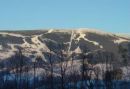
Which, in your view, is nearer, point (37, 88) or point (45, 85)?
point (45, 85)

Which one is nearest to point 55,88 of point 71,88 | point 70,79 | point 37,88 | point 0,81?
point 71,88

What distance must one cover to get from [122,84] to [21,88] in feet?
145

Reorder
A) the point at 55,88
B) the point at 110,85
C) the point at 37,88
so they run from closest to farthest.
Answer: the point at 110,85, the point at 55,88, the point at 37,88

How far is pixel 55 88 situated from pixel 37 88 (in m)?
27.5

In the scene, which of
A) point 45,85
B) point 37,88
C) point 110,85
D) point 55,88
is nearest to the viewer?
point 110,85

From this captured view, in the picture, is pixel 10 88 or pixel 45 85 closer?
pixel 10 88

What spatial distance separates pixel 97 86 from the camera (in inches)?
6250

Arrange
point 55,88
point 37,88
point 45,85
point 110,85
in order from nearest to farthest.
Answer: point 110,85 → point 55,88 → point 45,85 → point 37,88

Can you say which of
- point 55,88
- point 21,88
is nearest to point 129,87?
point 55,88

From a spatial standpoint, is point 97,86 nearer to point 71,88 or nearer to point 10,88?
point 71,88

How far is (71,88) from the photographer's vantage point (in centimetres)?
15138

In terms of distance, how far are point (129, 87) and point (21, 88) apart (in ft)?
142

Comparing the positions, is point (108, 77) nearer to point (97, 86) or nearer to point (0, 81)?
point (97, 86)

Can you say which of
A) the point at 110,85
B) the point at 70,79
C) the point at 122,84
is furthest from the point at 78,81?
the point at 110,85
